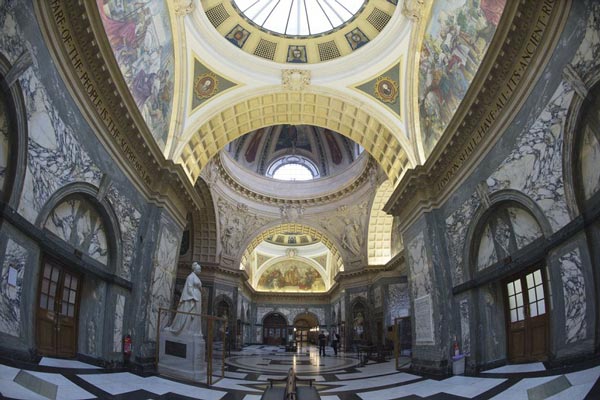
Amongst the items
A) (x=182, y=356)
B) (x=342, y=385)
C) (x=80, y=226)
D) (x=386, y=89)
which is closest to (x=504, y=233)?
(x=342, y=385)

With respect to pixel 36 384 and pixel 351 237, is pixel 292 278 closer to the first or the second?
pixel 351 237

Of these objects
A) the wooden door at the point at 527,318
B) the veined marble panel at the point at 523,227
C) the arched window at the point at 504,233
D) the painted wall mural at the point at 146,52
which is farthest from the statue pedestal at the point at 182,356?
the veined marble panel at the point at 523,227

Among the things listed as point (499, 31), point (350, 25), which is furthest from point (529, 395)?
point (350, 25)

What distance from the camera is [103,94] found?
33.9 feet

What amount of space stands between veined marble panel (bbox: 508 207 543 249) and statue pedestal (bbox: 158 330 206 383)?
359 inches

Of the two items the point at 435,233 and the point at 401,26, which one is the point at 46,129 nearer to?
the point at 435,233

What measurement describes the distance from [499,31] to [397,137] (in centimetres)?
713

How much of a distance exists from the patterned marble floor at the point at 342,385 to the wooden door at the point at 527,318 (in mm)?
456

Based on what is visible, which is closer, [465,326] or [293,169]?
[465,326]

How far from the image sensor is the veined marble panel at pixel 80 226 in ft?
30.0

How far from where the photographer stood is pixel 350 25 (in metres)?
16.2

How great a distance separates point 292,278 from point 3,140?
39.7m

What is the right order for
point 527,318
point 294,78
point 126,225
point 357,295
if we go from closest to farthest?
point 527,318, point 126,225, point 294,78, point 357,295

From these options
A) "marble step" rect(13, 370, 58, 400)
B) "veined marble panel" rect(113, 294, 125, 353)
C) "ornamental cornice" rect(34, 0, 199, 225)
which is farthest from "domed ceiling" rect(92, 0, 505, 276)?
"marble step" rect(13, 370, 58, 400)
